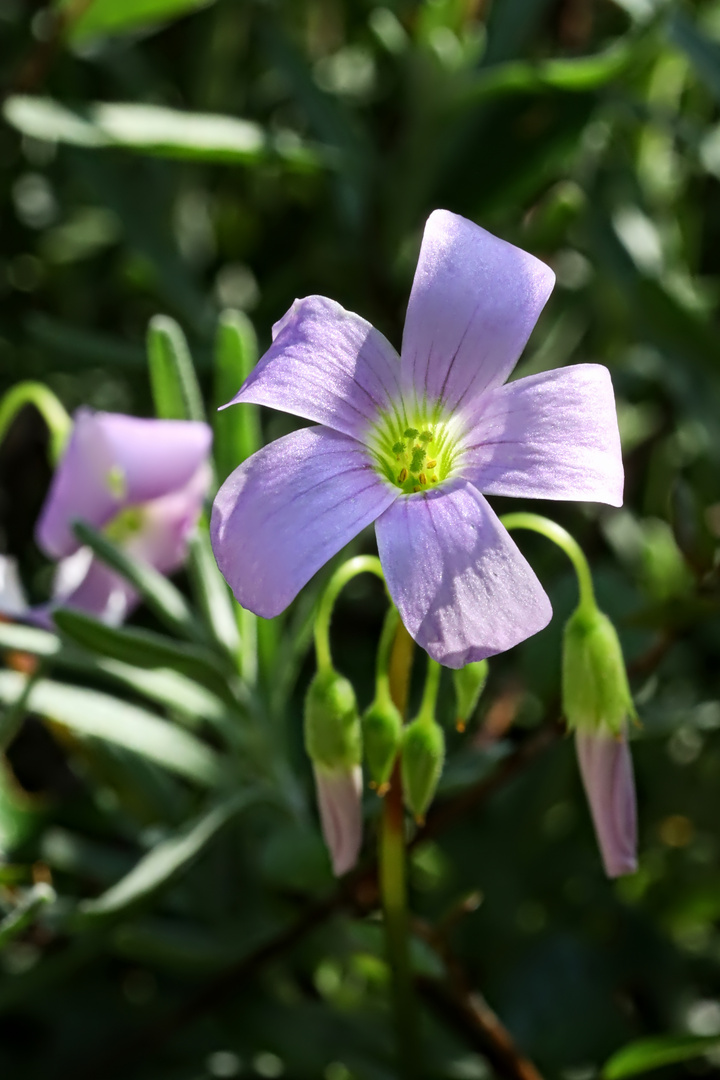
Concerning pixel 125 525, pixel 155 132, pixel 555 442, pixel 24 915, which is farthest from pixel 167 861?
pixel 155 132

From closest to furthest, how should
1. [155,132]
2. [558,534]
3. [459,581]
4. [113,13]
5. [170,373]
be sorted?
[459,581]
[558,534]
[170,373]
[155,132]
[113,13]

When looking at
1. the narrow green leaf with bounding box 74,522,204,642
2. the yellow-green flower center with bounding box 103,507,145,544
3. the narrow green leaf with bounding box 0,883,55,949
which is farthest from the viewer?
the yellow-green flower center with bounding box 103,507,145,544

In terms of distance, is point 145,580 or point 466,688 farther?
point 145,580

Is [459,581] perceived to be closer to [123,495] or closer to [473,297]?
[473,297]

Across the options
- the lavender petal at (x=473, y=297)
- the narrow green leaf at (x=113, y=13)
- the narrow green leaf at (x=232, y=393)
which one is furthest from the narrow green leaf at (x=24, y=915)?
the narrow green leaf at (x=113, y=13)

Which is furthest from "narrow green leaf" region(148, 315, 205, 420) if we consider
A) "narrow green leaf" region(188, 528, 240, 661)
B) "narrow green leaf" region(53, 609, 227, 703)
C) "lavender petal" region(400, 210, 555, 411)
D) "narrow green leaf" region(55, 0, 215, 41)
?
"narrow green leaf" region(55, 0, 215, 41)

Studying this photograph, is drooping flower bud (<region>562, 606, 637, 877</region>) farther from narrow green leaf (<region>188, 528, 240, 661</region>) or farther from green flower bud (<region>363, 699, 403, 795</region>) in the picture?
narrow green leaf (<region>188, 528, 240, 661</region>)
